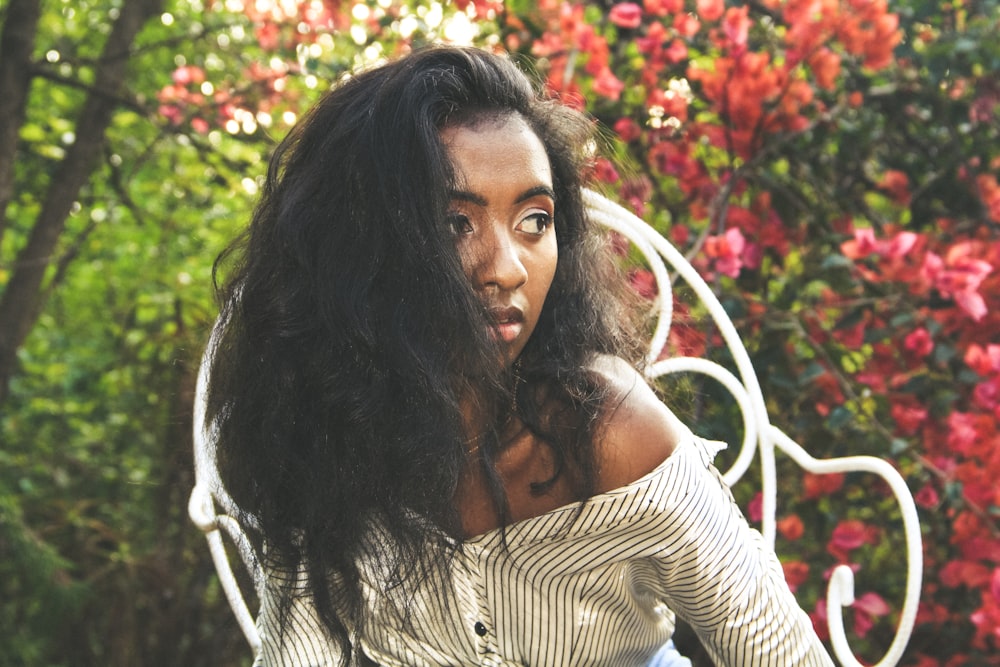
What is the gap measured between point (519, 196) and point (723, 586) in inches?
20.7

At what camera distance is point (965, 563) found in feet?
6.82

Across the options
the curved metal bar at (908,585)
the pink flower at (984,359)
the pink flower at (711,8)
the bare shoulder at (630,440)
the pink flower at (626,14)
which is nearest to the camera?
the bare shoulder at (630,440)

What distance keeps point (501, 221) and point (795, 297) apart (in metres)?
1.25

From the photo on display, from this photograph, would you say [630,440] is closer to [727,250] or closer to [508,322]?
[508,322]

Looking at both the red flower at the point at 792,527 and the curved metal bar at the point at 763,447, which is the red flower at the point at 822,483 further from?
the curved metal bar at the point at 763,447

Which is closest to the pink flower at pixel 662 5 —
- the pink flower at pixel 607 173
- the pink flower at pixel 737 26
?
the pink flower at pixel 737 26

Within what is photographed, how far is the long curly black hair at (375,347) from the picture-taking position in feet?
4.00

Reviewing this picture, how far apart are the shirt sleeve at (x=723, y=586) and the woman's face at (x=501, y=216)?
0.28 m

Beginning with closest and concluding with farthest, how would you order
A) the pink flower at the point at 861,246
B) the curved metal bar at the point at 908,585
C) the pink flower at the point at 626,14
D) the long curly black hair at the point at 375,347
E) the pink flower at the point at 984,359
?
the long curly black hair at the point at 375,347 → the curved metal bar at the point at 908,585 → the pink flower at the point at 984,359 → the pink flower at the point at 861,246 → the pink flower at the point at 626,14

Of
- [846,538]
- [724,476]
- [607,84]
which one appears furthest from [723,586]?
[607,84]

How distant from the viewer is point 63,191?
2.83 metres

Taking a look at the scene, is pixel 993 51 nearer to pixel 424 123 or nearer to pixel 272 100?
pixel 424 123

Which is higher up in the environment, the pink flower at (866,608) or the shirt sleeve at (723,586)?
the shirt sleeve at (723,586)

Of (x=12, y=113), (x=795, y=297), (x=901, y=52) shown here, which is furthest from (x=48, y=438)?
(x=901, y=52)
